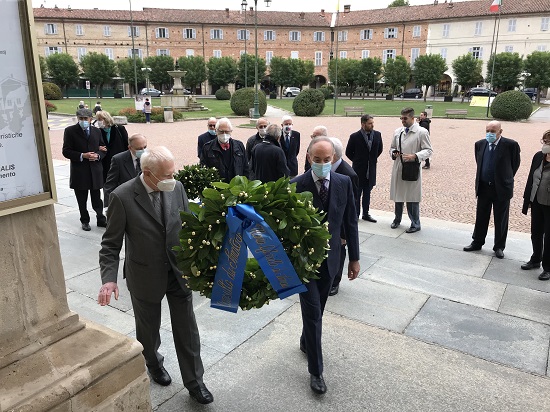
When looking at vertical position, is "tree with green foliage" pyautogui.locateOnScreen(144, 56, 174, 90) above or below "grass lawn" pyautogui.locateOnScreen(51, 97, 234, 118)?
above

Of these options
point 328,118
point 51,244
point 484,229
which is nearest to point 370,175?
point 484,229

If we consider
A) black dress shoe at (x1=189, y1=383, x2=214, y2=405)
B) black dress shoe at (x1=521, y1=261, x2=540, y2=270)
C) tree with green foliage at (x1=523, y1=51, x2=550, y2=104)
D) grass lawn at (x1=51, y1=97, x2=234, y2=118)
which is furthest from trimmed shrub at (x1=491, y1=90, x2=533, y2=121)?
black dress shoe at (x1=189, y1=383, x2=214, y2=405)

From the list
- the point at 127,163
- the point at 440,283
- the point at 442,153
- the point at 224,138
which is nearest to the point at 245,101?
the point at 442,153

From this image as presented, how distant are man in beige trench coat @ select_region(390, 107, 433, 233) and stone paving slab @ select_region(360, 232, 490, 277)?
678 millimetres

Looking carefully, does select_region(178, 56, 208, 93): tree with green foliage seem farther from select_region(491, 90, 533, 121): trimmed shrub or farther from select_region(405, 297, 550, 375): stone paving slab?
select_region(405, 297, 550, 375): stone paving slab

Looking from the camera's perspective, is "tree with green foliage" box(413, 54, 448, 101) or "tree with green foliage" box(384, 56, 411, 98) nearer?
"tree with green foliage" box(413, 54, 448, 101)

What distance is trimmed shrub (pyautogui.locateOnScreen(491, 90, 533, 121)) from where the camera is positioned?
1143 inches

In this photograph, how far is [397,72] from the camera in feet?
183

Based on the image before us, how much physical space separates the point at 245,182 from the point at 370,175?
19.9 feet

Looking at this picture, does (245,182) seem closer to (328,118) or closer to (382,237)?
(382,237)

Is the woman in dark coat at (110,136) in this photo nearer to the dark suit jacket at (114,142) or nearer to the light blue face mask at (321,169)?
the dark suit jacket at (114,142)

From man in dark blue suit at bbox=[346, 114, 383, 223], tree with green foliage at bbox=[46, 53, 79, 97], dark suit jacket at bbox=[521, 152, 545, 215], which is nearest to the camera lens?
dark suit jacket at bbox=[521, 152, 545, 215]

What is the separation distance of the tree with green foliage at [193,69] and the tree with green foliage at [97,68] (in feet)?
29.9

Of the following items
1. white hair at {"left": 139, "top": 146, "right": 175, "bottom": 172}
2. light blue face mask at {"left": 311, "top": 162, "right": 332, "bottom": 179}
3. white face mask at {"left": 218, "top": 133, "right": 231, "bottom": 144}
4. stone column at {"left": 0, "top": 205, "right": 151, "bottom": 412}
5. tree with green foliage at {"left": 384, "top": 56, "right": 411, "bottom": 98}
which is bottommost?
stone column at {"left": 0, "top": 205, "right": 151, "bottom": 412}
